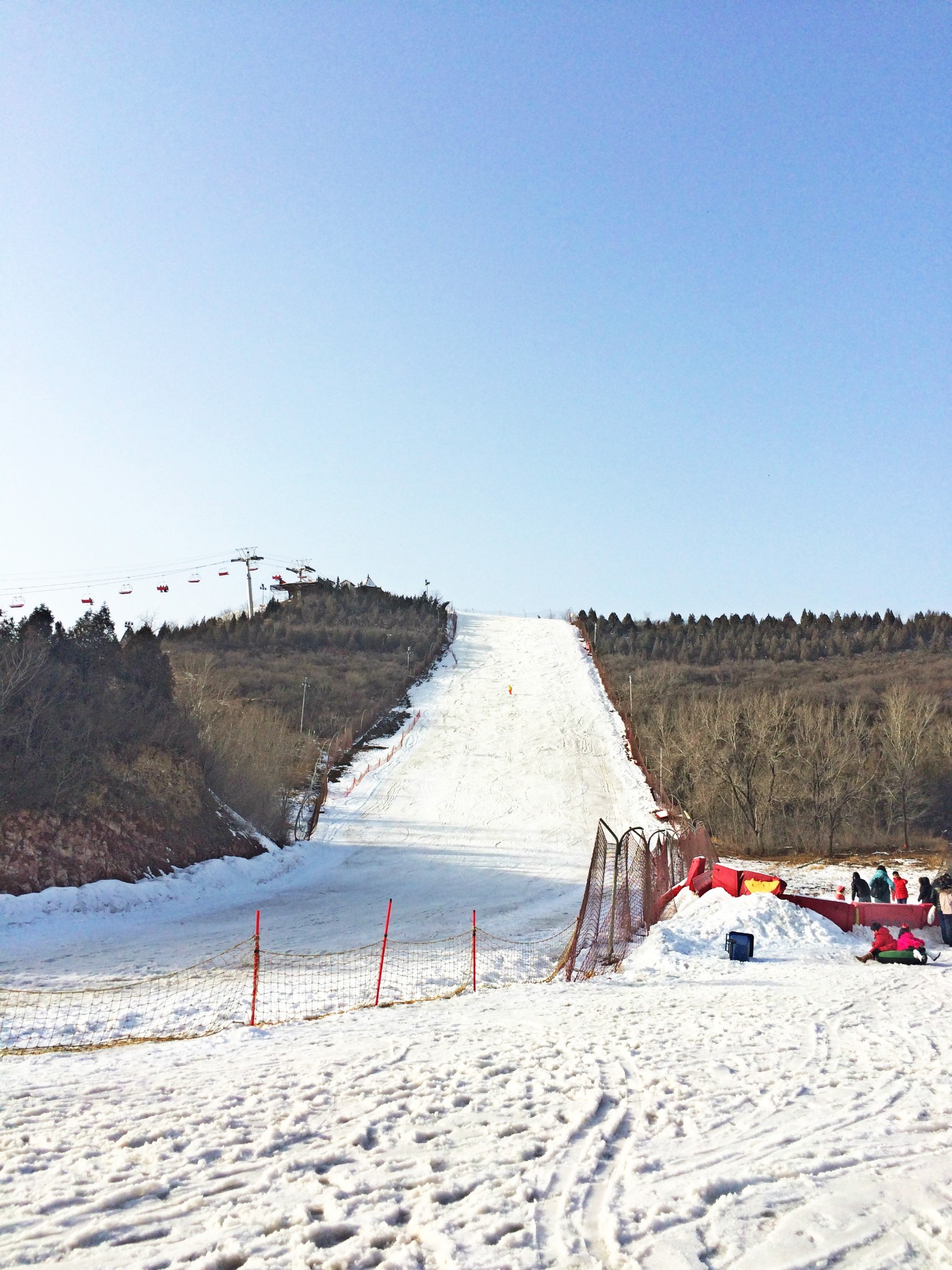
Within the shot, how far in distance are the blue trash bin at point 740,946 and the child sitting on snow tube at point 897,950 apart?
1.94 m

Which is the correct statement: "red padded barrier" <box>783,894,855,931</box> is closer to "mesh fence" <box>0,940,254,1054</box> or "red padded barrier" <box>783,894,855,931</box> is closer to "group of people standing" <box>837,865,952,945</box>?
"group of people standing" <box>837,865,952,945</box>

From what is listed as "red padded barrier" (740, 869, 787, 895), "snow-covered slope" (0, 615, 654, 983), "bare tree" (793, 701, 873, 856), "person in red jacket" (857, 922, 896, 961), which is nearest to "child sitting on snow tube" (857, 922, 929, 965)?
"person in red jacket" (857, 922, 896, 961)

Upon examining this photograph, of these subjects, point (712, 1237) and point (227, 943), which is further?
point (227, 943)

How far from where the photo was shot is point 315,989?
42.8ft

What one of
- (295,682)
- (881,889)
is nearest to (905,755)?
(881,889)

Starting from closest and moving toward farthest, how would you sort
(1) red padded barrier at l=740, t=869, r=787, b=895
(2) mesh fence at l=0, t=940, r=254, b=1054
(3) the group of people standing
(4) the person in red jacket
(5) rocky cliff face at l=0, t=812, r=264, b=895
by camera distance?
(2) mesh fence at l=0, t=940, r=254, b=1054 < (4) the person in red jacket < (1) red padded barrier at l=740, t=869, r=787, b=895 < (5) rocky cliff face at l=0, t=812, r=264, b=895 < (3) the group of people standing

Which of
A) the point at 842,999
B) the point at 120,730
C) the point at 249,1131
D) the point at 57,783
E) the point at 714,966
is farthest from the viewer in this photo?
the point at 120,730

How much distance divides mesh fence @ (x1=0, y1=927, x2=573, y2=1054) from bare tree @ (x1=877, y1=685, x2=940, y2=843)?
98.5ft

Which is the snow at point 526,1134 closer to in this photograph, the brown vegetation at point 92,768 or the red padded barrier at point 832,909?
the red padded barrier at point 832,909

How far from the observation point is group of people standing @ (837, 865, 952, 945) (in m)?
18.3

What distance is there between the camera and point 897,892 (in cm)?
2052

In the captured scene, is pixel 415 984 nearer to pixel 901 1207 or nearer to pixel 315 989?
pixel 315 989

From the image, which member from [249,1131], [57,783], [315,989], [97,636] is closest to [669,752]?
[97,636]

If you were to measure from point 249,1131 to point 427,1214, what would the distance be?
5.72 ft
